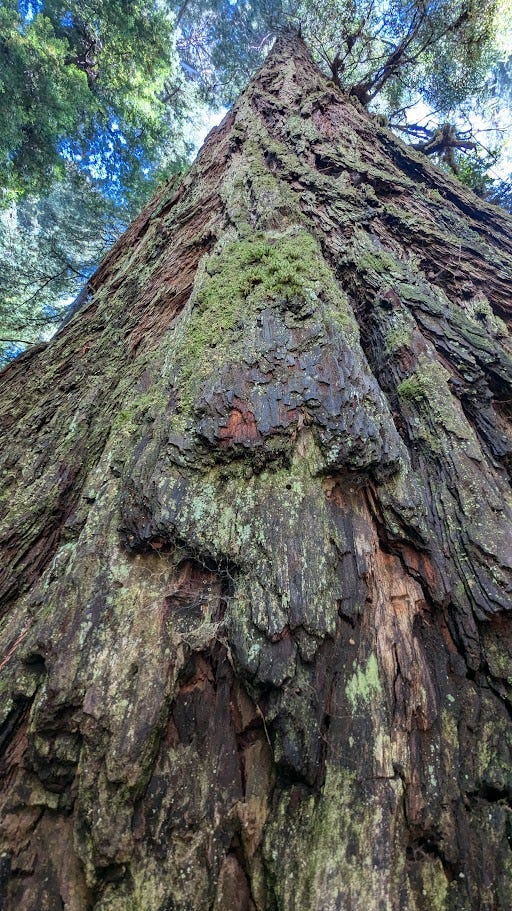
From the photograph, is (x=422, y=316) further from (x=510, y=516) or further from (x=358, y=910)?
(x=358, y=910)

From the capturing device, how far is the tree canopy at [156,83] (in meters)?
7.87

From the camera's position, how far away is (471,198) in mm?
6363

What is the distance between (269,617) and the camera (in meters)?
1.99

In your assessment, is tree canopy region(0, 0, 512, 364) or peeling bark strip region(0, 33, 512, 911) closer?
peeling bark strip region(0, 33, 512, 911)

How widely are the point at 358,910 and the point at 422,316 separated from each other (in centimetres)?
369

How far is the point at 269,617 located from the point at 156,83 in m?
11.6

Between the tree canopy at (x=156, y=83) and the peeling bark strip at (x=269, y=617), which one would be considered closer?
the peeling bark strip at (x=269, y=617)

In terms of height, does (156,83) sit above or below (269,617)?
above

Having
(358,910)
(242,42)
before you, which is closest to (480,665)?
(358,910)

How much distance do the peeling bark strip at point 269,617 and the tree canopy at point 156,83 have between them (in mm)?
7009

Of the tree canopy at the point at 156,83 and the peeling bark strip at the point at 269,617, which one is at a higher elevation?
the tree canopy at the point at 156,83

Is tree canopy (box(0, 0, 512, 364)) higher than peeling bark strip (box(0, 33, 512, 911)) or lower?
higher

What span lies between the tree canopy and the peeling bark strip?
701cm

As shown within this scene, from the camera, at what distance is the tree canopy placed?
25.8 ft
